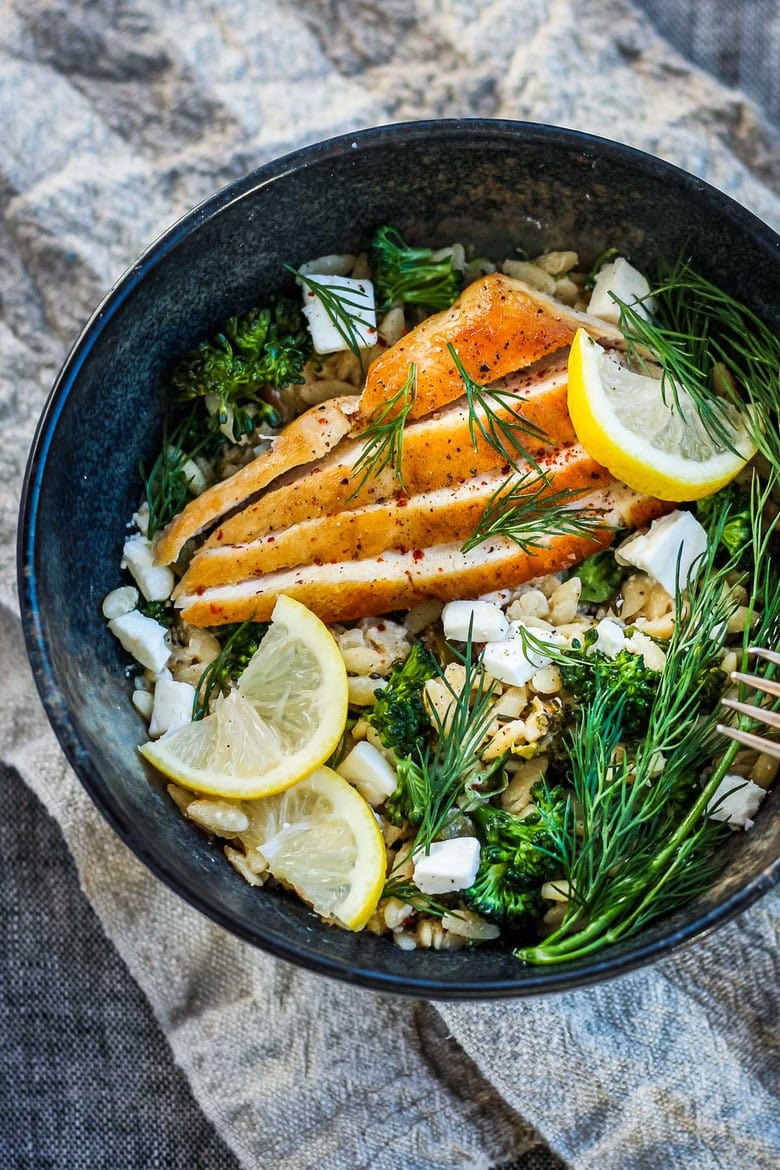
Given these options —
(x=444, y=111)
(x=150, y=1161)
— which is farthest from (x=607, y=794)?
(x=444, y=111)

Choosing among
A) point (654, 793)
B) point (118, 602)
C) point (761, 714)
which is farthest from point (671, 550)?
point (118, 602)

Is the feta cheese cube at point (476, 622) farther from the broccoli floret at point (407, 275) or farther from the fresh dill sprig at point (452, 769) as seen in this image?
the broccoli floret at point (407, 275)

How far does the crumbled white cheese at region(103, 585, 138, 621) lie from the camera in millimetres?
2732

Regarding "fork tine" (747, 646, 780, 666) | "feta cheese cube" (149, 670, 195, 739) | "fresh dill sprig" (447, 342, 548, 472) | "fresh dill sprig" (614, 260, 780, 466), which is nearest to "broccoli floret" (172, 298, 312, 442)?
"fresh dill sprig" (447, 342, 548, 472)

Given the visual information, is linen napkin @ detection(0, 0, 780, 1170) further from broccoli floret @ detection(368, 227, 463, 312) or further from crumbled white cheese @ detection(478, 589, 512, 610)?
crumbled white cheese @ detection(478, 589, 512, 610)

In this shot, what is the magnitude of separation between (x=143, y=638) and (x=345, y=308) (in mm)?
987

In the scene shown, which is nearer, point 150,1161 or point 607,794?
point 607,794

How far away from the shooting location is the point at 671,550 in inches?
101

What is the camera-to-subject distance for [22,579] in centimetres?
248

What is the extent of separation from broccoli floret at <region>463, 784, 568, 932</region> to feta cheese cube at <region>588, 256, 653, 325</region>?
120cm

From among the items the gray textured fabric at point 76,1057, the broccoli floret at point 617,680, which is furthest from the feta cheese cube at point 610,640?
the gray textured fabric at point 76,1057

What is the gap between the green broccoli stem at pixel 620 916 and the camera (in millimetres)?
2396

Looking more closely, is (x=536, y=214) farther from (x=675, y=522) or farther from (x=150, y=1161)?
(x=150, y=1161)

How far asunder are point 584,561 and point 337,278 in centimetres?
96
